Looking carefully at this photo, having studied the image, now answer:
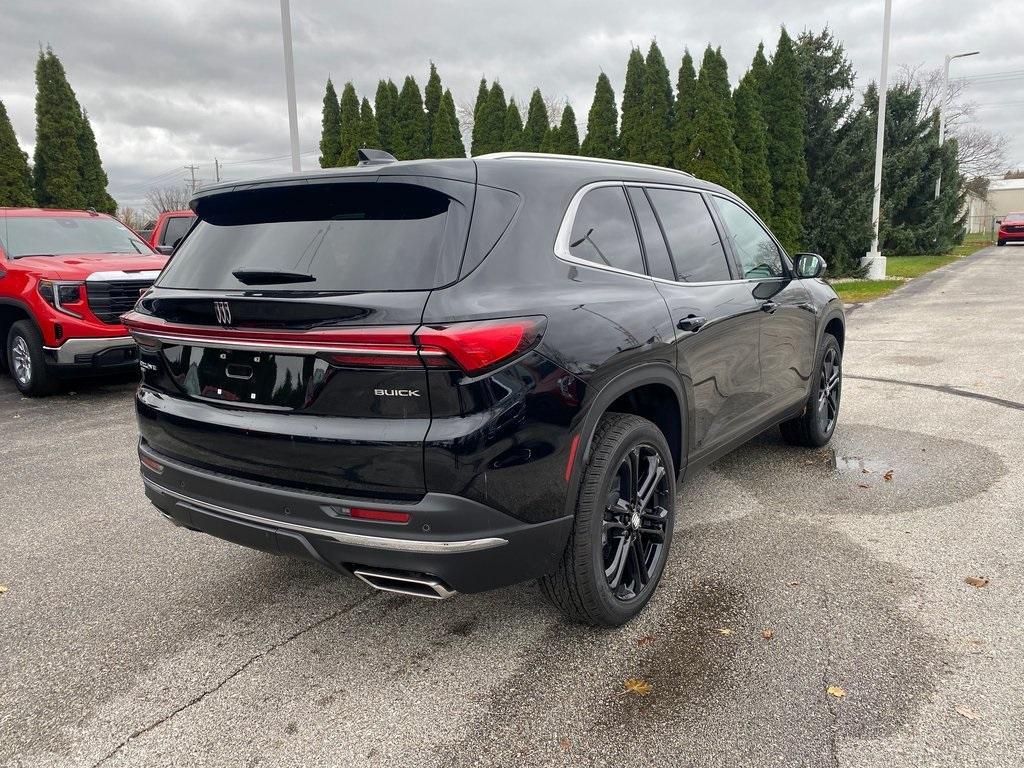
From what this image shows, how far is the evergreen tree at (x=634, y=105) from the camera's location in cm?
2169

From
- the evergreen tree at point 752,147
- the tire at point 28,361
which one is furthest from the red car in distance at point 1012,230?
the tire at point 28,361

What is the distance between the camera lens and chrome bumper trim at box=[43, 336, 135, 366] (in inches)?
286

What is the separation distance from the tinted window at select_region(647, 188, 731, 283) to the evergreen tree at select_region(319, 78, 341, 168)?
22476 mm

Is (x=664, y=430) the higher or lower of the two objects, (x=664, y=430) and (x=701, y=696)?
the higher

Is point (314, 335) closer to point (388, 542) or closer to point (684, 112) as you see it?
point (388, 542)

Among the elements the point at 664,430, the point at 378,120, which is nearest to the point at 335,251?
the point at 664,430

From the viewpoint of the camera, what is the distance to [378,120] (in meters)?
25.9

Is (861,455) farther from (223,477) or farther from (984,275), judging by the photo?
(984,275)

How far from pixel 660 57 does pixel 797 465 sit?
61.3 feet

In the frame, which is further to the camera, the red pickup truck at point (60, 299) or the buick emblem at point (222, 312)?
the red pickup truck at point (60, 299)

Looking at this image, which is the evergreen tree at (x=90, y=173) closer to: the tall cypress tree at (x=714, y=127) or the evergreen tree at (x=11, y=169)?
the evergreen tree at (x=11, y=169)

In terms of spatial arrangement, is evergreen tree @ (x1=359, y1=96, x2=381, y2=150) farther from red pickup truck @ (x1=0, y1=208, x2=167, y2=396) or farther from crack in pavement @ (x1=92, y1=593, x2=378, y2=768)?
crack in pavement @ (x1=92, y1=593, x2=378, y2=768)

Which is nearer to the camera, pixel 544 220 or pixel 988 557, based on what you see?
pixel 544 220

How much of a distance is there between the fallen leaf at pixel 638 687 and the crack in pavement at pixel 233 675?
123 cm
